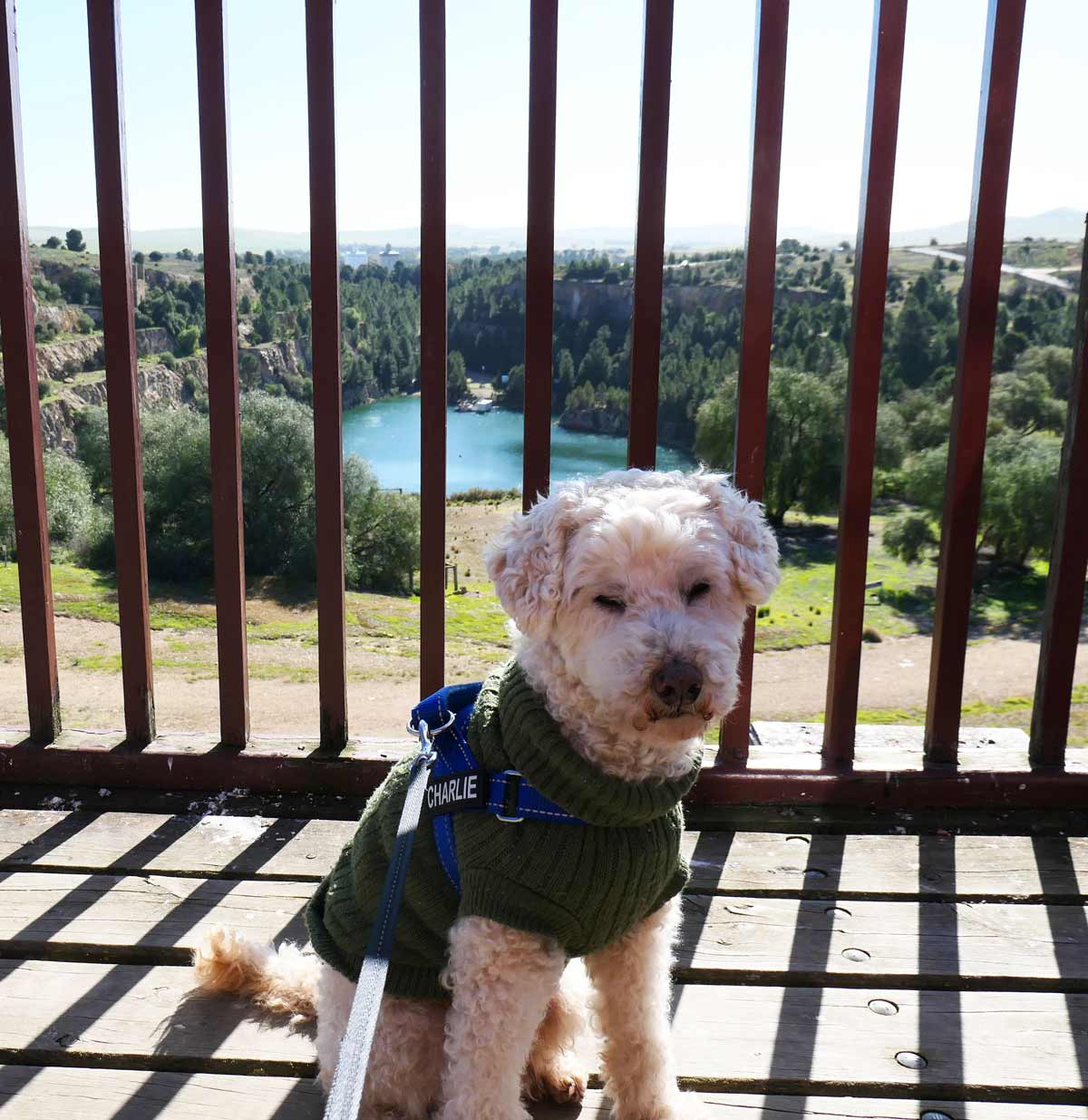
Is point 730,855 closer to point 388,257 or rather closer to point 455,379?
point 455,379

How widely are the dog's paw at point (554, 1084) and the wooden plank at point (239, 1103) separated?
0.02 meters

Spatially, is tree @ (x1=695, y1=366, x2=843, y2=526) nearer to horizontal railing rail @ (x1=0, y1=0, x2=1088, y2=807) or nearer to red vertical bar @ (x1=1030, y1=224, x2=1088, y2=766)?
red vertical bar @ (x1=1030, y1=224, x2=1088, y2=766)

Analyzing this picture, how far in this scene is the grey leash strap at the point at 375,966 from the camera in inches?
45.8

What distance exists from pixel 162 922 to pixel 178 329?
2621 millimetres

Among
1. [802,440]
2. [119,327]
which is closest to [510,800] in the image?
[119,327]

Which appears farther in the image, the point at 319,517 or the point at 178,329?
the point at 178,329

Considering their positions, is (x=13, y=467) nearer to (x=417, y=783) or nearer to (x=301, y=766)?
(x=301, y=766)

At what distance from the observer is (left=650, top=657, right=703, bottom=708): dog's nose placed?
57.6 inches

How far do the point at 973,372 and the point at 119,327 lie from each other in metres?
2.29

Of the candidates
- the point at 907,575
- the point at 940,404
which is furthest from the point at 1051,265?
the point at 907,575

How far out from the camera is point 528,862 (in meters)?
1.54

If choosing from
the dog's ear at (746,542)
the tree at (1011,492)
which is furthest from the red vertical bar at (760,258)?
the tree at (1011,492)

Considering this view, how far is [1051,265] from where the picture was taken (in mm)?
24438

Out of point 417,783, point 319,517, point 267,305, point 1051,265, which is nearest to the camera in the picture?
point 417,783
